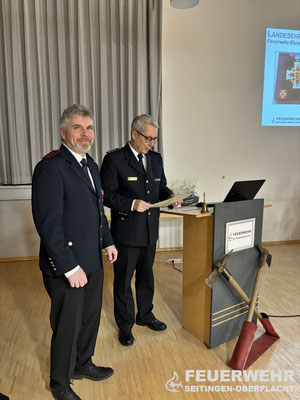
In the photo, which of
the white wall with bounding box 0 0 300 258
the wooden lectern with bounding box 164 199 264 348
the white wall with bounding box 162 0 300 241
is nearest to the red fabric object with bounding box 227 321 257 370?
the wooden lectern with bounding box 164 199 264 348

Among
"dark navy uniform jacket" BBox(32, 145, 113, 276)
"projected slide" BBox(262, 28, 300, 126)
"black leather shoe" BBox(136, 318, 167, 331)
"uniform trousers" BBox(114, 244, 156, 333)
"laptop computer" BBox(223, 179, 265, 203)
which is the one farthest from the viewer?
"projected slide" BBox(262, 28, 300, 126)

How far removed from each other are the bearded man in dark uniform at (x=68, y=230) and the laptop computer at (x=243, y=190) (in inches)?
35.6

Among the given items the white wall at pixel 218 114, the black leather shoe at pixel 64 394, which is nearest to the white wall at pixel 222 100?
the white wall at pixel 218 114

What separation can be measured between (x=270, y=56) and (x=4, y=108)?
378cm

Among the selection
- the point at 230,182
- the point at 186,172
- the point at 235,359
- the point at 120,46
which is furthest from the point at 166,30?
the point at 235,359

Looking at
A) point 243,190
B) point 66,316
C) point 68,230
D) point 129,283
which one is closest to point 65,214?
point 68,230

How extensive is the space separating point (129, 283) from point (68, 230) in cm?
83

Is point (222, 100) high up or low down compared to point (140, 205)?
up

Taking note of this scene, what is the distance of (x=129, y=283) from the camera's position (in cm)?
212

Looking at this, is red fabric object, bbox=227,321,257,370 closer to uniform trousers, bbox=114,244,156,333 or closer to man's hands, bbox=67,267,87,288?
uniform trousers, bbox=114,244,156,333

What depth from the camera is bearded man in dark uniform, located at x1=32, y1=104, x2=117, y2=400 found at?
4.53 feet

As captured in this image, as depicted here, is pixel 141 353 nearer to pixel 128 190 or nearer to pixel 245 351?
pixel 245 351

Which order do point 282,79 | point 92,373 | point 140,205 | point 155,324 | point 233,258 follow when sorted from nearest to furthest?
1. point 92,373
2. point 140,205
3. point 233,258
4. point 155,324
5. point 282,79

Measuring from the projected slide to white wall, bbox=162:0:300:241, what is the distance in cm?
10
